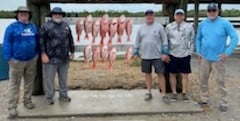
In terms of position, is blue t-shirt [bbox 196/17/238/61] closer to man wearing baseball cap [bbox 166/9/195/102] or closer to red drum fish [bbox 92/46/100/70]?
man wearing baseball cap [bbox 166/9/195/102]

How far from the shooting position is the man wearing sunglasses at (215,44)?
6359 mm

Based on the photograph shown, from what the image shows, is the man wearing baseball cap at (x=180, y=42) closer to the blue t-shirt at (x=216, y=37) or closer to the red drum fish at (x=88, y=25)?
the blue t-shirt at (x=216, y=37)

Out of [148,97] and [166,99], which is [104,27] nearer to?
[148,97]

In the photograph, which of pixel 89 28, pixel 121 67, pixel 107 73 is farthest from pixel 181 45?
pixel 121 67

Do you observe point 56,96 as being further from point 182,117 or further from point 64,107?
point 182,117

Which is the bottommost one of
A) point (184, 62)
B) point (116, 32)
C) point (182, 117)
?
point (182, 117)

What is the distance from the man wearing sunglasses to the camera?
6.36 meters

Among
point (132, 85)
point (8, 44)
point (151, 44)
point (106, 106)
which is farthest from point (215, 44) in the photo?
point (8, 44)

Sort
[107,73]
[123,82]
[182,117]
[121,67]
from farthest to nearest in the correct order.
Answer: [121,67]
[107,73]
[123,82]
[182,117]

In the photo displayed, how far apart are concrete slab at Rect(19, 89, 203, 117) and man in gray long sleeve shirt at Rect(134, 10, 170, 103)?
48 centimetres

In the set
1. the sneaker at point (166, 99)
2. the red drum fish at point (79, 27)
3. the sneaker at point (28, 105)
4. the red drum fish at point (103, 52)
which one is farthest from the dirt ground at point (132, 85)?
the red drum fish at point (79, 27)

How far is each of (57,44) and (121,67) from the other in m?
4.09

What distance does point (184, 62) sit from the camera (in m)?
6.66

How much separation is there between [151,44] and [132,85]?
1722 mm
